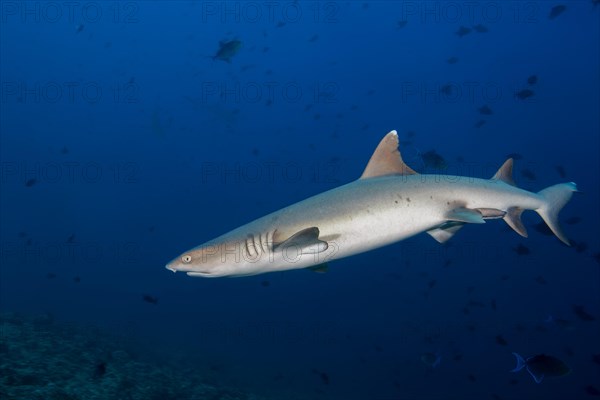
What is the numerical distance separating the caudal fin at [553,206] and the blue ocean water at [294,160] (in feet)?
73.0

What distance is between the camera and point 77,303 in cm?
3800

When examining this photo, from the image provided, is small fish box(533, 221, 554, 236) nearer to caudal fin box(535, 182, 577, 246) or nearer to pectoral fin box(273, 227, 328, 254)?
caudal fin box(535, 182, 577, 246)

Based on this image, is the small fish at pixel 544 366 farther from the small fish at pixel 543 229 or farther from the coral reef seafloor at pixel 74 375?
the coral reef seafloor at pixel 74 375

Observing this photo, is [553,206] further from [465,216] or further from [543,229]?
[543,229]

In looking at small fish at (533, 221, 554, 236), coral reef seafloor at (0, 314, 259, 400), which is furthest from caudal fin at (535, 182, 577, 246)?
coral reef seafloor at (0, 314, 259, 400)

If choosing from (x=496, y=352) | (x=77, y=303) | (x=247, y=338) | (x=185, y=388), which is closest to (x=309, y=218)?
(x=185, y=388)

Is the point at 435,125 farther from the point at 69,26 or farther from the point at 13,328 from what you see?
the point at 13,328

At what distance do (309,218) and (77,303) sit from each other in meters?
42.1

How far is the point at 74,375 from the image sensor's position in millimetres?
7883

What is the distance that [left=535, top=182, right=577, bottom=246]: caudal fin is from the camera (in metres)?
5.45

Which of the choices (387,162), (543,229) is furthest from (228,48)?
(543,229)

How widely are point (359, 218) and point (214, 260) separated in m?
1.59

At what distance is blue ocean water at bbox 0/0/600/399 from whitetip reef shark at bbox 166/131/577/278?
23.1 meters

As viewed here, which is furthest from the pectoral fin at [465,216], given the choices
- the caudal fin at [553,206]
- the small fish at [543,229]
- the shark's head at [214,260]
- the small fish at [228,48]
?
the small fish at [228,48]
